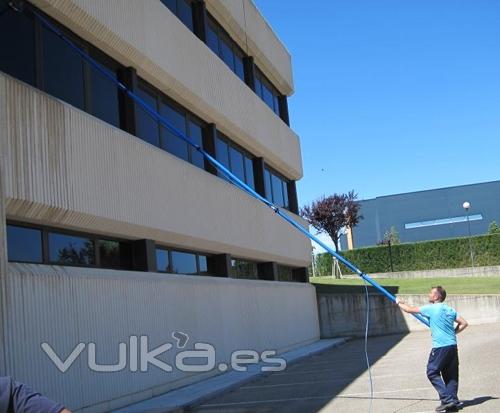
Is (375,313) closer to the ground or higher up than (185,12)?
closer to the ground

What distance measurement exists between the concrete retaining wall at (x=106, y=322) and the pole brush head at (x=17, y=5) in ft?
13.0

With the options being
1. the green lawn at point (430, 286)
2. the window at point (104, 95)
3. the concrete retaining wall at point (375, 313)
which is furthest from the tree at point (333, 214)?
the window at point (104, 95)

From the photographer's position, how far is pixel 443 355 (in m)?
8.88

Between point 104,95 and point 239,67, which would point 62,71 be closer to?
point 104,95

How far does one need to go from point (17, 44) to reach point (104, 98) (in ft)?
8.83

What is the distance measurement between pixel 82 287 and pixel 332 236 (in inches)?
1640

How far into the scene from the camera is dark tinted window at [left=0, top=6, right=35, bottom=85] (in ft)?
32.7

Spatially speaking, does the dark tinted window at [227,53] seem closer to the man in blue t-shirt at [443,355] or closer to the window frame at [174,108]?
the window frame at [174,108]

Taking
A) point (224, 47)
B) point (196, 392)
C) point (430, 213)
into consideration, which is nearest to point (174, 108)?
point (224, 47)

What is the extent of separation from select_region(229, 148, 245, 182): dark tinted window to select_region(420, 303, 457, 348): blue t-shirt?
1143 cm

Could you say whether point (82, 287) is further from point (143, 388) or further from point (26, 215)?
point (143, 388)

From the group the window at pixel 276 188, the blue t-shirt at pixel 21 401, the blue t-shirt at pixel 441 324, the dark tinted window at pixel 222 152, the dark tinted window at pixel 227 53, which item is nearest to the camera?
the blue t-shirt at pixel 21 401

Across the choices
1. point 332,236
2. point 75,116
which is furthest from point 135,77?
point 332,236

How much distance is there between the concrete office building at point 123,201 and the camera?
944 centimetres
